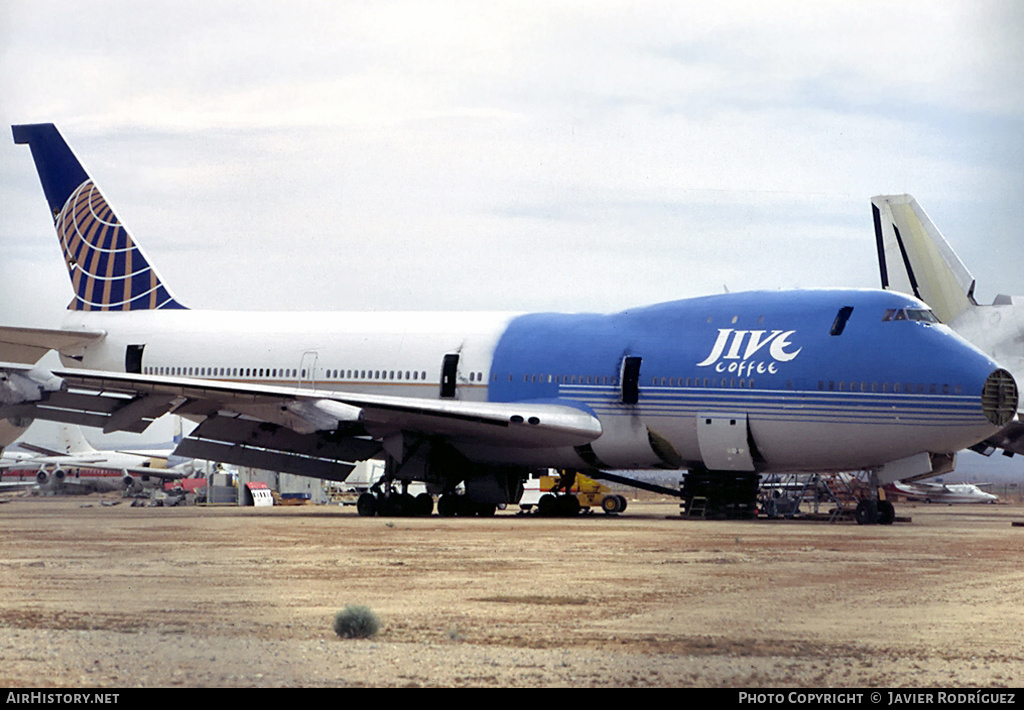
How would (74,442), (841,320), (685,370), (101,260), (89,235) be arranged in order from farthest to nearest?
(74,442) < (89,235) < (101,260) < (685,370) < (841,320)

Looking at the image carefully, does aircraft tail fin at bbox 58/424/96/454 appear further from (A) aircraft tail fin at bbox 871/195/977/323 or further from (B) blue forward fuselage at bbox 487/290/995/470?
(A) aircraft tail fin at bbox 871/195/977/323

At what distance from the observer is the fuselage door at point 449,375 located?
109 ft

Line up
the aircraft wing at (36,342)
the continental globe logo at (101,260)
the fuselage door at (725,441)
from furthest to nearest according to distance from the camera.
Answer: the continental globe logo at (101,260) → the aircraft wing at (36,342) → the fuselage door at (725,441)

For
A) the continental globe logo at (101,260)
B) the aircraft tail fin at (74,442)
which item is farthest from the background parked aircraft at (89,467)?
the continental globe logo at (101,260)

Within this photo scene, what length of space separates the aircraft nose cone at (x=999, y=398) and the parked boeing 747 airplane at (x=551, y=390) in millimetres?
35

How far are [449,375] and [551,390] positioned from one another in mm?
2872

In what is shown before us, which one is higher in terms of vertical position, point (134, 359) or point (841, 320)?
point (841, 320)

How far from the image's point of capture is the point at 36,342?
37.2 m

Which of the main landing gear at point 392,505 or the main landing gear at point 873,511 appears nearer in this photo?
the main landing gear at point 873,511

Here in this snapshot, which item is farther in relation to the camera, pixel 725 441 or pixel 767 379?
pixel 725 441

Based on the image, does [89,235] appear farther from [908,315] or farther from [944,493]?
[944,493]

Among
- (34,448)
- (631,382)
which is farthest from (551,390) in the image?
(34,448)

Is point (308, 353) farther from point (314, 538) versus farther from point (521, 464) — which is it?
point (314, 538)

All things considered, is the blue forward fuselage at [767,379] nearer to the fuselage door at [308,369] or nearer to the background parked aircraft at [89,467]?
the fuselage door at [308,369]
